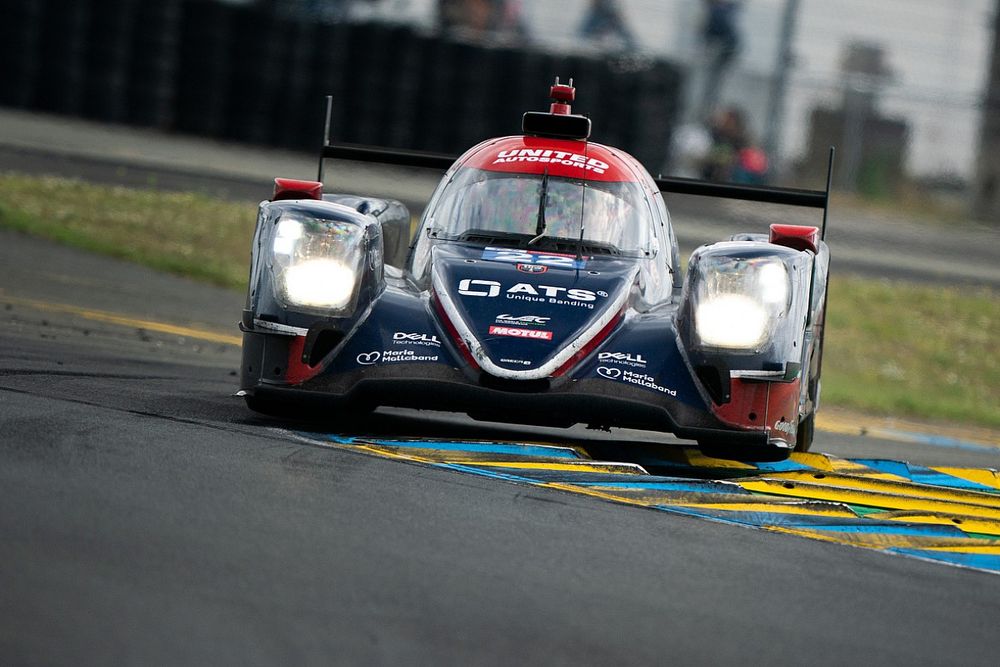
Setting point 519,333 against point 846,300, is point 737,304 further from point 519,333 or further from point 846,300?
point 846,300

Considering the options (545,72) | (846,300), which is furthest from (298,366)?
(545,72)

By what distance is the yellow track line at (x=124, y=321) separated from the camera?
10.7 meters

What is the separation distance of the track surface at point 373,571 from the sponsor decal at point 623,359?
1060 mm

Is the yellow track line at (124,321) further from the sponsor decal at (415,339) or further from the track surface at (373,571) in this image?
the track surface at (373,571)

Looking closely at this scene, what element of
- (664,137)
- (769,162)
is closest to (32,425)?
(664,137)

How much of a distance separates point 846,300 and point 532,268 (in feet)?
27.7

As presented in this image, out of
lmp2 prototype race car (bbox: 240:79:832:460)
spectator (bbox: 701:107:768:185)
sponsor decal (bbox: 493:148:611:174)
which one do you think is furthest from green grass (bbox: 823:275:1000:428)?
lmp2 prototype race car (bbox: 240:79:832:460)

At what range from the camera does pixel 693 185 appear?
809cm

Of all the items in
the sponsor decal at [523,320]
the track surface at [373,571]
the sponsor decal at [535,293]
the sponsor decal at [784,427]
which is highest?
the sponsor decal at [535,293]

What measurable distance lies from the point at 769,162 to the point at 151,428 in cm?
1611

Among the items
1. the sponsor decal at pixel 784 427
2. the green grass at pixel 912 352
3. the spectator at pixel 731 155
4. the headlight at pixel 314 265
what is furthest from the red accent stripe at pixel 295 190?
the spectator at pixel 731 155

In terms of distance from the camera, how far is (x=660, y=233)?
7684 mm

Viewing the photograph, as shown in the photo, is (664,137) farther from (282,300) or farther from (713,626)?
(713,626)

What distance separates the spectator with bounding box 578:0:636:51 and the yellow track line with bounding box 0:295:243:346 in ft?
35.4
